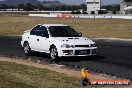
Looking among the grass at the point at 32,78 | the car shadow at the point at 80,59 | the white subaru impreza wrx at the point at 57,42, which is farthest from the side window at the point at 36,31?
the grass at the point at 32,78

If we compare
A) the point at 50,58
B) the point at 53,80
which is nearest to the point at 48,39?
the point at 50,58

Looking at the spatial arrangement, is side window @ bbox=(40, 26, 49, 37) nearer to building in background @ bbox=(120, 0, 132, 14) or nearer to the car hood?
the car hood

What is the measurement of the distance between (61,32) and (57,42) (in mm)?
1139

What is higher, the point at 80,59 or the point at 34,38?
the point at 34,38

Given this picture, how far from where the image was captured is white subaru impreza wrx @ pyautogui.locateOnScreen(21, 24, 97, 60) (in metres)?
16.2

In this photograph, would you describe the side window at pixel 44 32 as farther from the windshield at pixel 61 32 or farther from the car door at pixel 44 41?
A: the windshield at pixel 61 32

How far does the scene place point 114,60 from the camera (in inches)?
656

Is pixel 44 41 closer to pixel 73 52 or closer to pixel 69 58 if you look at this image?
pixel 69 58

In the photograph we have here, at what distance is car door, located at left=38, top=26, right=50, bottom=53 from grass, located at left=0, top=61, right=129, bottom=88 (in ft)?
10.6

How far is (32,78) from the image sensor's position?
455 inches

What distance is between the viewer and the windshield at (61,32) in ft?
56.8

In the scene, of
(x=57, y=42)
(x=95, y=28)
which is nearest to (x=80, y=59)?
(x=57, y=42)

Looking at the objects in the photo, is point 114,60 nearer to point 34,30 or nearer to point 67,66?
point 67,66

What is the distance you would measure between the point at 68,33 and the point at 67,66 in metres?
2.96
